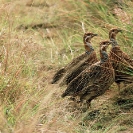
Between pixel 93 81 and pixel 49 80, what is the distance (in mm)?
→ 996

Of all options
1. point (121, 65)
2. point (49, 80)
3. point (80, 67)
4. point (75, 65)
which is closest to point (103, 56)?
point (121, 65)

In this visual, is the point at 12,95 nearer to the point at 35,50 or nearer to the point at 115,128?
the point at 115,128

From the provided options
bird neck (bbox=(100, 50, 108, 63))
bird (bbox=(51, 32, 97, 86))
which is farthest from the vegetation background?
bird neck (bbox=(100, 50, 108, 63))

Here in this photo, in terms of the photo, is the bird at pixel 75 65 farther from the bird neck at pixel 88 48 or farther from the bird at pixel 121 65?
the bird at pixel 121 65

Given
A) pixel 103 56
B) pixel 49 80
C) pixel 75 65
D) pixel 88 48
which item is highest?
pixel 103 56

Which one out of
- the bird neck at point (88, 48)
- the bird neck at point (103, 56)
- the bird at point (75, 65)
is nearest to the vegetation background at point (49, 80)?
the bird at point (75, 65)

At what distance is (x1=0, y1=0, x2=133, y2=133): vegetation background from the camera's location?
5.53m

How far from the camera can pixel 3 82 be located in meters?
6.19

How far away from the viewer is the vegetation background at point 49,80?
553 centimetres

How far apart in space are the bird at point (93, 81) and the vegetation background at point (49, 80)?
0.51 feet

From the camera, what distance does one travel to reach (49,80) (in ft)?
24.5

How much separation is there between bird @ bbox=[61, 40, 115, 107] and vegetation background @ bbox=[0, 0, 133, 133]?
0.51ft

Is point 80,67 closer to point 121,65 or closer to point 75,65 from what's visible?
point 75,65

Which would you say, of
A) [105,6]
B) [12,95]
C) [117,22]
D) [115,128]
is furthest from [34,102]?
[105,6]
